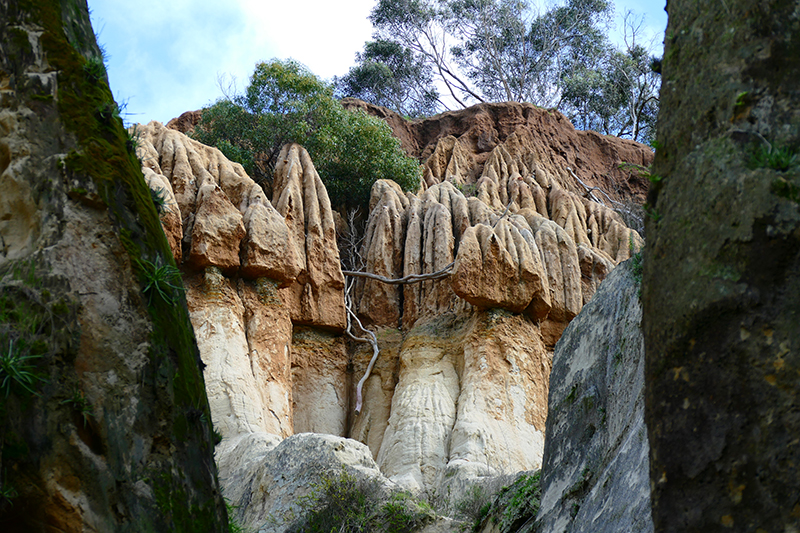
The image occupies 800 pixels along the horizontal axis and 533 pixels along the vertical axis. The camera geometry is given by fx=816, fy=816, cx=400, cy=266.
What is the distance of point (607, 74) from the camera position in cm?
4028

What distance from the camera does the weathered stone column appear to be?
2.82m

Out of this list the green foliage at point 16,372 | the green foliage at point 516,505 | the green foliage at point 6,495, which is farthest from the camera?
the green foliage at point 516,505

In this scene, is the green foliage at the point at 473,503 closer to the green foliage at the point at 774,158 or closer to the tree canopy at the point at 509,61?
the green foliage at the point at 774,158

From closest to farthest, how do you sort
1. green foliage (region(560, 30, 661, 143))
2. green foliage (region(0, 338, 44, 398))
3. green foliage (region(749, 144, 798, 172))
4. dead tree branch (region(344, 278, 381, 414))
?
green foliage (region(749, 144, 798, 172))
green foliage (region(0, 338, 44, 398))
dead tree branch (region(344, 278, 381, 414))
green foliage (region(560, 30, 661, 143))

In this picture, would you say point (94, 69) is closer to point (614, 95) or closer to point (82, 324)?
point (82, 324)

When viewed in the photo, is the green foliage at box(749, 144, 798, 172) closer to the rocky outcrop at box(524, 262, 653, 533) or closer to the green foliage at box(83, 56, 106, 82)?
the rocky outcrop at box(524, 262, 653, 533)

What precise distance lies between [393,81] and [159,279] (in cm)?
3612

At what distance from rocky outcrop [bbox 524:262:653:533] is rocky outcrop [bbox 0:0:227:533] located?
273cm

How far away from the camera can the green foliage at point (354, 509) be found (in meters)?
10.5

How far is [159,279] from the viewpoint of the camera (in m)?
5.21

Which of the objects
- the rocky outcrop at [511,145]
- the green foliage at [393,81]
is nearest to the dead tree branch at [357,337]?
the rocky outcrop at [511,145]

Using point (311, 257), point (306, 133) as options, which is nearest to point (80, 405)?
point (311, 257)

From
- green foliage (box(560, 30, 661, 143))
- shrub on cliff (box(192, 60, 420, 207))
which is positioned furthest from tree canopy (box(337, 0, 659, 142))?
shrub on cliff (box(192, 60, 420, 207))

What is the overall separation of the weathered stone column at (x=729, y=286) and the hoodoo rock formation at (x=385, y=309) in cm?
1099
